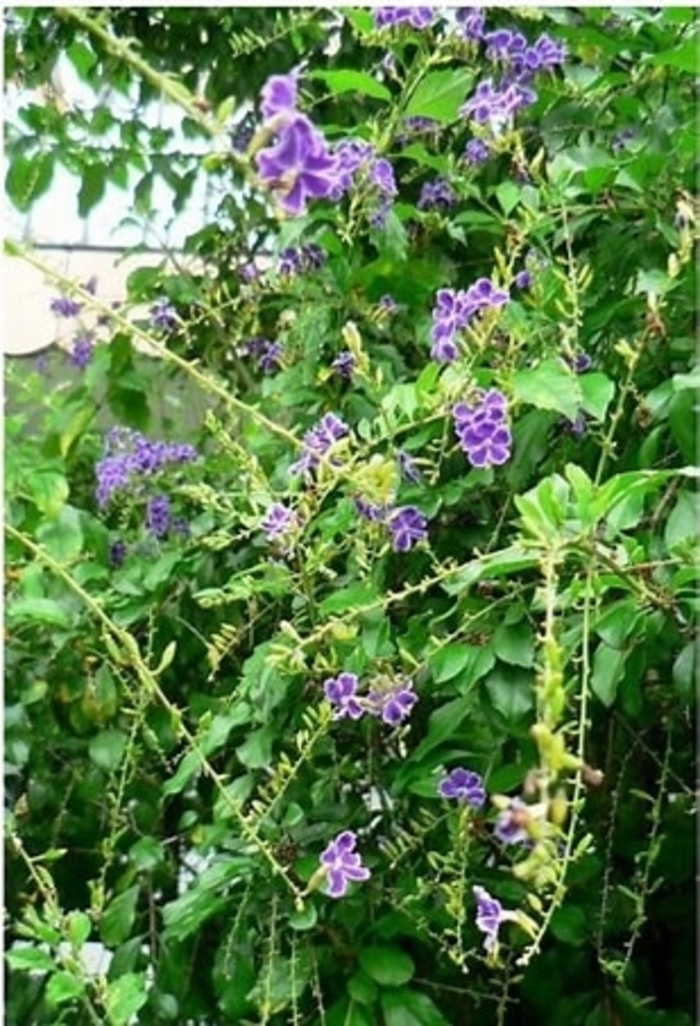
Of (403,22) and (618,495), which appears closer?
(618,495)

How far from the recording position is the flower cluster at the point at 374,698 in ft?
2.92

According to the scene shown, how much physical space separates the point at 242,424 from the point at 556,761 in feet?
2.49

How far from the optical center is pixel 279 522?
93cm

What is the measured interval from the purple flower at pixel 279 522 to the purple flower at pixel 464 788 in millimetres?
175

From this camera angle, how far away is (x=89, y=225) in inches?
66.1

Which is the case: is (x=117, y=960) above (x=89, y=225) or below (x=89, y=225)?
below

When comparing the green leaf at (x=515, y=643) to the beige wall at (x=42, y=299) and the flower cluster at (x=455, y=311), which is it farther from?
the beige wall at (x=42, y=299)

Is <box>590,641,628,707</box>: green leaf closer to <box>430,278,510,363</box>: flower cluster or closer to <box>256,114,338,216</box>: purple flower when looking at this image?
<box>430,278,510,363</box>: flower cluster

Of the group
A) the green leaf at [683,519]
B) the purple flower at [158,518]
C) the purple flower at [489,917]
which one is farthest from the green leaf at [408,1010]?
the purple flower at [158,518]

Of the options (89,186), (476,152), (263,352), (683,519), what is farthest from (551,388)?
(89,186)

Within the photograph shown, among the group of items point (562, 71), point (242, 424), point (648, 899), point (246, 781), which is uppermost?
point (562, 71)

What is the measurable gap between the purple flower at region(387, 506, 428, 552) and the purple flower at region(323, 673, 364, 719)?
0.29 feet

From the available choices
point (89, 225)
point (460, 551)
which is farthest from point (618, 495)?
point (89, 225)

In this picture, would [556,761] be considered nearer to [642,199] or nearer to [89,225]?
[642,199]
